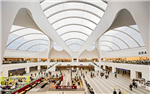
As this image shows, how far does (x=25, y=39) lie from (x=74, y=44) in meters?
21.1

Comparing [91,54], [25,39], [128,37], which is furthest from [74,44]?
[128,37]

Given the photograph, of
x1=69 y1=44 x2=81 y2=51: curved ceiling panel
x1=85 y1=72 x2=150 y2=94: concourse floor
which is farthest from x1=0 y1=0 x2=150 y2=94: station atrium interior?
x1=69 y1=44 x2=81 y2=51: curved ceiling panel

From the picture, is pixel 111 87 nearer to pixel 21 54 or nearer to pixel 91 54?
pixel 91 54

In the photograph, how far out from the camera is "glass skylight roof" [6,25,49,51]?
26.1 meters

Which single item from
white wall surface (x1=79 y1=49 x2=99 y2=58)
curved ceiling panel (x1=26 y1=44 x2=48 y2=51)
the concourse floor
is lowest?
the concourse floor

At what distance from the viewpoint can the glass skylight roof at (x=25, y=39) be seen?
26.1m

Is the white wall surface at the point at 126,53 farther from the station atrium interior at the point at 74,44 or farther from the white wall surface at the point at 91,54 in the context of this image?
the white wall surface at the point at 91,54

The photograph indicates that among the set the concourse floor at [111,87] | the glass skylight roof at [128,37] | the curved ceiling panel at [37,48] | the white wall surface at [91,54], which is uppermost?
the glass skylight roof at [128,37]

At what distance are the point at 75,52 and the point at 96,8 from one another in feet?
107

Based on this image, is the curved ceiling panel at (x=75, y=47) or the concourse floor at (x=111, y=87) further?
the curved ceiling panel at (x=75, y=47)

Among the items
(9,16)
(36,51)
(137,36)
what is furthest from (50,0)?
(36,51)

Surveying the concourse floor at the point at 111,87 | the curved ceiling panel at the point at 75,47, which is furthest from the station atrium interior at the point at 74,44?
the curved ceiling panel at the point at 75,47

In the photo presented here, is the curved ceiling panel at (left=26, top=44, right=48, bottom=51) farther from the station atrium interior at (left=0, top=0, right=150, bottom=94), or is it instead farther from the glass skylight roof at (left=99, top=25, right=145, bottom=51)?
the glass skylight roof at (left=99, top=25, right=145, bottom=51)

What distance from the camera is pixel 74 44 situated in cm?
4447
